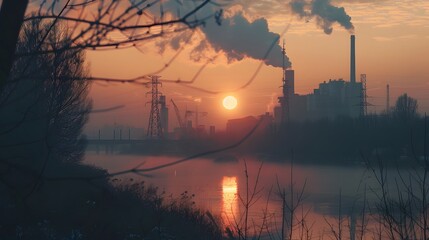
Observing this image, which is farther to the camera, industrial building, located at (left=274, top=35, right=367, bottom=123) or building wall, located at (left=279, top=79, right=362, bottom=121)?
building wall, located at (left=279, top=79, right=362, bottom=121)

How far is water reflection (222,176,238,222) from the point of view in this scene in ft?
49.0

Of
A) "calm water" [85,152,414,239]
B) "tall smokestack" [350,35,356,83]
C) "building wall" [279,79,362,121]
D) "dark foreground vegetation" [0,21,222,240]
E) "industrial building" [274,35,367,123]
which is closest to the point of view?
"dark foreground vegetation" [0,21,222,240]

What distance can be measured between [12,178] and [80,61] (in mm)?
500

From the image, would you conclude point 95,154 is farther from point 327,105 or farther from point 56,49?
point 56,49

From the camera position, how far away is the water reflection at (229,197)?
1495cm

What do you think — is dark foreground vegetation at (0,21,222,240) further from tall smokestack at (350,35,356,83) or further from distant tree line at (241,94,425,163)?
tall smokestack at (350,35,356,83)

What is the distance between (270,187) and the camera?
21453mm

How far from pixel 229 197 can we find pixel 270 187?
2.14 meters

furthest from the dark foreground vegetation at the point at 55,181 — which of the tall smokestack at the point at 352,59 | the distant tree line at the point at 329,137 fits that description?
the tall smokestack at the point at 352,59

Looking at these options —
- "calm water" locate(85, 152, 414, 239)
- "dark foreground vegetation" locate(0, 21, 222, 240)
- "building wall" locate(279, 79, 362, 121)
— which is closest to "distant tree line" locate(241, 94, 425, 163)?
"calm water" locate(85, 152, 414, 239)

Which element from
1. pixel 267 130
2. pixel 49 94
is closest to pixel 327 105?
pixel 267 130

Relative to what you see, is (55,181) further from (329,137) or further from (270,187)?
(329,137)

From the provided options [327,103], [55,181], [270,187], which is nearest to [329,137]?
[270,187]

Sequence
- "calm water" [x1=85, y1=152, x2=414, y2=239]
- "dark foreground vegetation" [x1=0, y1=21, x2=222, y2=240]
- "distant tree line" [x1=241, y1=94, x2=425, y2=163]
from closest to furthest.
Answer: "dark foreground vegetation" [x1=0, y1=21, x2=222, y2=240] → "calm water" [x1=85, y1=152, x2=414, y2=239] → "distant tree line" [x1=241, y1=94, x2=425, y2=163]
